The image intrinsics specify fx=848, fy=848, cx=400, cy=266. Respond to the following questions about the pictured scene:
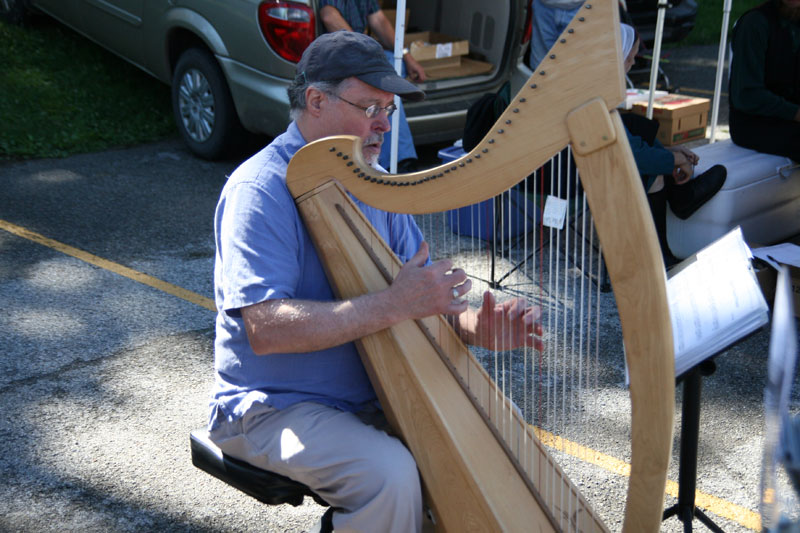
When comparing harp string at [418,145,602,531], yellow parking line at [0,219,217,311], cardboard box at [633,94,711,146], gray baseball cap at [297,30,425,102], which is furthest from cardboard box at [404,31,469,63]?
gray baseball cap at [297,30,425,102]

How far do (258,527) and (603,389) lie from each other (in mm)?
1541

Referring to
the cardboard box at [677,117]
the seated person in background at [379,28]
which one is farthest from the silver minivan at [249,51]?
the cardboard box at [677,117]

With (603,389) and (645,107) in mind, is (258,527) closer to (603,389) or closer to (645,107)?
(603,389)

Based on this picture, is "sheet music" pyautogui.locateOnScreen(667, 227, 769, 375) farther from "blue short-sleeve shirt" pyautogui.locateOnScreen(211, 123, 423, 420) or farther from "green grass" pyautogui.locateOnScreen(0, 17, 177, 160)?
"green grass" pyautogui.locateOnScreen(0, 17, 177, 160)

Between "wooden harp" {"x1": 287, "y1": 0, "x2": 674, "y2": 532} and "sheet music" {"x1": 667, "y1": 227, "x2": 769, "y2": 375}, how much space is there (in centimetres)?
35

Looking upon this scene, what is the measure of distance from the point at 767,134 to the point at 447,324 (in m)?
3.23

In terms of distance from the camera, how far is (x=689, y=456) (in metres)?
2.33

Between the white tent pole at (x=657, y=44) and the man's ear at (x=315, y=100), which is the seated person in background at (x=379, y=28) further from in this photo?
the man's ear at (x=315, y=100)

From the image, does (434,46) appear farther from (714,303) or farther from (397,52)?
(714,303)

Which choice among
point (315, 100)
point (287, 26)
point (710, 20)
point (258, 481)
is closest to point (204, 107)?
point (287, 26)

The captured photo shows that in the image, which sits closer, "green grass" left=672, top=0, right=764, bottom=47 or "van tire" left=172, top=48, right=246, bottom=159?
"van tire" left=172, top=48, right=246, bottom=159

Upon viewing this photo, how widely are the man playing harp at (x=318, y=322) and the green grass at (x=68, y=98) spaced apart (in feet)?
15.5

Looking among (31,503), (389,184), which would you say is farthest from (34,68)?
(389,184)

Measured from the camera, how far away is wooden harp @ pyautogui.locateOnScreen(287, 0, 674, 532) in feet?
4.63
